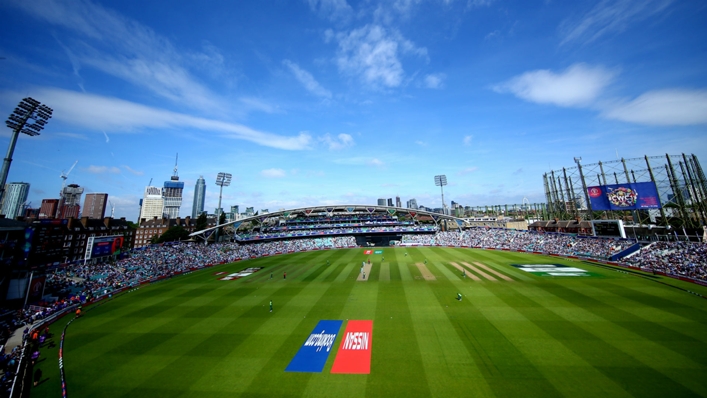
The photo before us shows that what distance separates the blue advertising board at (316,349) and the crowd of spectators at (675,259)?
127 feet

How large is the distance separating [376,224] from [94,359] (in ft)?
225

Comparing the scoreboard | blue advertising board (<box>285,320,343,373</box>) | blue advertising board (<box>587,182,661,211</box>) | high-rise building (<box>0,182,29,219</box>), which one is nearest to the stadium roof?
the scoreboard

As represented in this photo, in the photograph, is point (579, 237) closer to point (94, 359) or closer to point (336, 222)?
point (336, 222)

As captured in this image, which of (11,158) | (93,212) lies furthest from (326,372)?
(93,212)

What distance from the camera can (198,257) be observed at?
53.1 metres

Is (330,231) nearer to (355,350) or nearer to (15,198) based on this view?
(355,350)

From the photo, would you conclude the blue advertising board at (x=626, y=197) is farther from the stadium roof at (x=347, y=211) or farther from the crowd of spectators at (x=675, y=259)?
the stadium roof at (x=347, y=211)

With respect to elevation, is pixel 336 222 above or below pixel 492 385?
above

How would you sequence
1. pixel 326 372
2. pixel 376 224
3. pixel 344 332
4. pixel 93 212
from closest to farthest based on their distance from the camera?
pixel 326 372
pixel 344 332
pixel 376 224
pixel 93 212

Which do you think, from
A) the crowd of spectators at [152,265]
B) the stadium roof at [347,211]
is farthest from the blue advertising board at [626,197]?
the crowd of spectators at [152,265]

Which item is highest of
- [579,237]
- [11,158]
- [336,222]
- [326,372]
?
[11,158]

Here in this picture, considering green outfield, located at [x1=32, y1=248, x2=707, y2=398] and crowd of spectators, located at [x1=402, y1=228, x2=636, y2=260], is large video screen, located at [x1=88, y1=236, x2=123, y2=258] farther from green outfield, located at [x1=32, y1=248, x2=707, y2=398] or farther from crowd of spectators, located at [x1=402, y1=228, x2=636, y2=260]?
crowd of spectators, located at [x1=402, y1=228, x2=636, y2=260]

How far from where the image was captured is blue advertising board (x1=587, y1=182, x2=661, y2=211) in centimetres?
4209

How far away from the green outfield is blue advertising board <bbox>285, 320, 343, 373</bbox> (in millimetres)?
445
